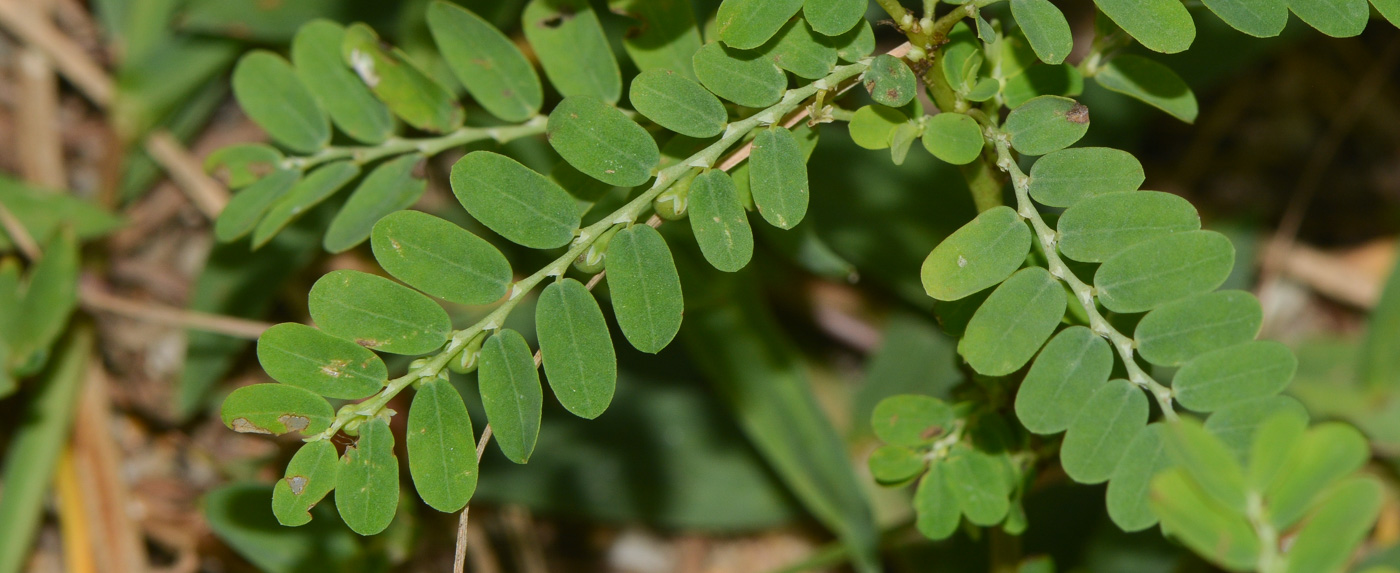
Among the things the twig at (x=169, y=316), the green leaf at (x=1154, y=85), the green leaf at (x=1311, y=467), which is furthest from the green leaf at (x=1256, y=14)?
the twig at (x=169, y=316)

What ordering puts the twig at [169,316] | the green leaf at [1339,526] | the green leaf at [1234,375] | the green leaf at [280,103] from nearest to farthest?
the green leaf at [1339,526] → the green leaf at [1234,375] → the green leaf at [280,103] → the twig at [169,316]

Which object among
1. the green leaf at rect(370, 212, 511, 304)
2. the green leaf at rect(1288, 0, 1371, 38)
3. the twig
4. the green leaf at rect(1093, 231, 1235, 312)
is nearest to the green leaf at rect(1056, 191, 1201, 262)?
the green leaf at rect(1093, 231, 1235, 312)

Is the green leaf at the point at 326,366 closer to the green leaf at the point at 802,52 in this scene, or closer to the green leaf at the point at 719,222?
the green leaf at the point at 719,222

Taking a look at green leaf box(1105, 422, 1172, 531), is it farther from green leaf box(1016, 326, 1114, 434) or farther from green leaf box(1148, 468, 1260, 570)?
green leaf box(1148, 468, 1260, 570)

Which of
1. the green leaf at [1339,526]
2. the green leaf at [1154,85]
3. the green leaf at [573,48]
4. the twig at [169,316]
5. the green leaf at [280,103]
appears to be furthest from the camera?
the twig at [169,316]

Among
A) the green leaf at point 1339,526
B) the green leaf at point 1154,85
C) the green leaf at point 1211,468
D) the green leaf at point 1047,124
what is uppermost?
the green leaf at point 1047,124

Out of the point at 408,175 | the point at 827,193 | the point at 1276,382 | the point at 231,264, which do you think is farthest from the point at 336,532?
the point at 1276,382

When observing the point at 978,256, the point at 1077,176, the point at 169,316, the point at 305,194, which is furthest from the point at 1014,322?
the point at 169,316

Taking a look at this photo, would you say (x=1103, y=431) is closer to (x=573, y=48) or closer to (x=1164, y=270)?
(x=1164, y=270)
